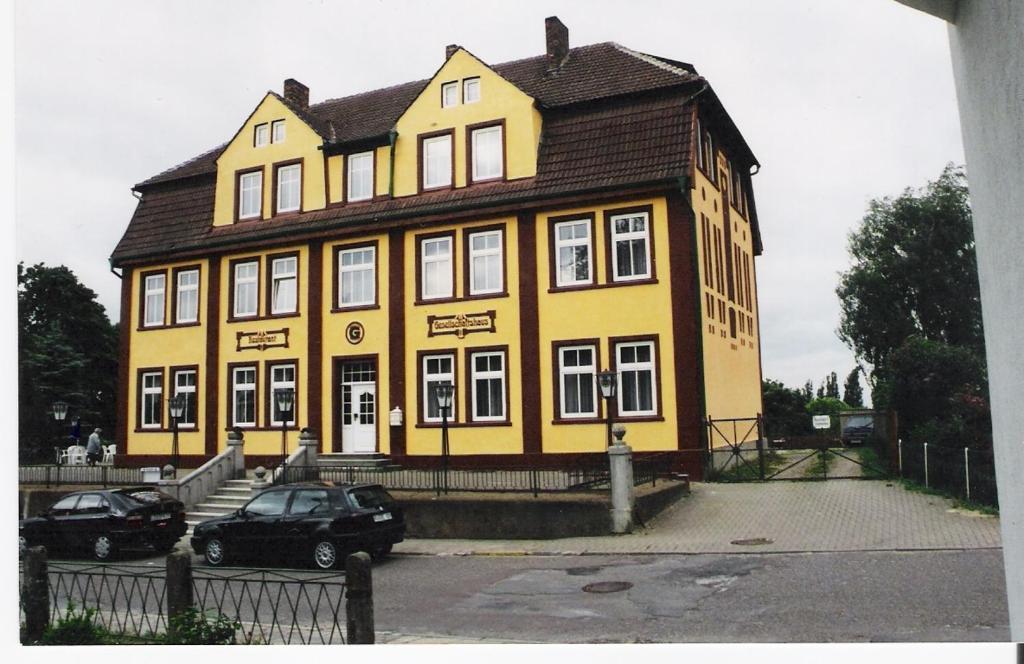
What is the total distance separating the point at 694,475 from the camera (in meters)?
12.1

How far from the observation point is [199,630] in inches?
241

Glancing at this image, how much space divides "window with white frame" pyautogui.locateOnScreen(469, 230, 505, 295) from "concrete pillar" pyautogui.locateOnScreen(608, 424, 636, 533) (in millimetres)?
4535

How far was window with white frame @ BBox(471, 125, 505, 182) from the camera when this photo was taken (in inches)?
538

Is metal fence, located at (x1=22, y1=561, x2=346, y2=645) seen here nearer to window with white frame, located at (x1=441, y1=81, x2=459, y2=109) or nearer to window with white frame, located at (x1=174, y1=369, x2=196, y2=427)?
window with white frame, located at (x1=174, y1=369, x2=196, y2=427)

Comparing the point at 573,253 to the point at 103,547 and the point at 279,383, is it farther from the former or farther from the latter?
the point at 103,547

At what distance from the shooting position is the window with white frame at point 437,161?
13.9 meters

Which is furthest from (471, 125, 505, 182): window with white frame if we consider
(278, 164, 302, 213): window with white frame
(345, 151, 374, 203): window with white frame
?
(278, 164, 302, 213): window with white frame

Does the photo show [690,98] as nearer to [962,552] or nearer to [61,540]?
[962,552]

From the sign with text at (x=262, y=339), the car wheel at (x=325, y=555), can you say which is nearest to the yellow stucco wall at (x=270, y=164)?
the sign with text at (x=262, y=339)

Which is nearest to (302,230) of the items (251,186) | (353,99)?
(251,186)

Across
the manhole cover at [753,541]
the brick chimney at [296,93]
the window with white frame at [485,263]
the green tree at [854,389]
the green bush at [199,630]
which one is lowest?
the green bush at [199,630]

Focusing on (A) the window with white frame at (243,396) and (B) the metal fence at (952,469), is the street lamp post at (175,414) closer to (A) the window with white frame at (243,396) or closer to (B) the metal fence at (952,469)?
(A) the window with white frame at (243,396)

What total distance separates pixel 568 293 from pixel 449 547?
4.99 metres

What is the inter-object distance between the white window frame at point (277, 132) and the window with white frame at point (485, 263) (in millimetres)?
3806
